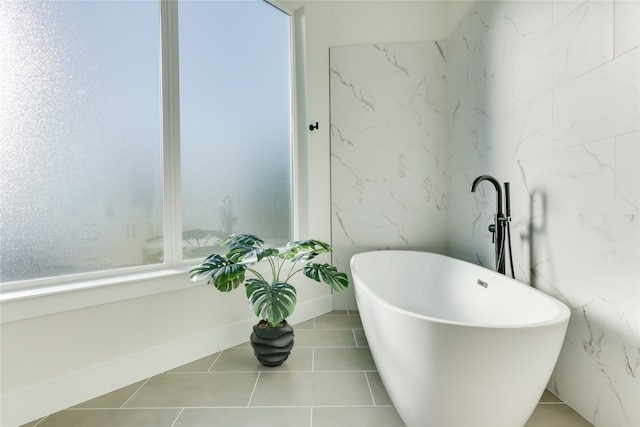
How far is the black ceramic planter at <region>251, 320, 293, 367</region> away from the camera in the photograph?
165cm

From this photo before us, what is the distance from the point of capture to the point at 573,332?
1326 millimetres

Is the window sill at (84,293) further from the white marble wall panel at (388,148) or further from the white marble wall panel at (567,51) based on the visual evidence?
the white marble wall panel at (567,51)

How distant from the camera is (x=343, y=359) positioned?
1.76 meters

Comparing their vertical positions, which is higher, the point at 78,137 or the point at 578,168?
the point at 78,137

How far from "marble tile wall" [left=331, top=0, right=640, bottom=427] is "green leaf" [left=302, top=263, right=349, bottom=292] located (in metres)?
0.95

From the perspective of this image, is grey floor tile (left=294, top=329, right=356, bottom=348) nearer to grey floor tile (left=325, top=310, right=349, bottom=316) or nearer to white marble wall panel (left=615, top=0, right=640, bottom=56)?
grey floor tile (left=325, top=310, right=349, bottom=316)

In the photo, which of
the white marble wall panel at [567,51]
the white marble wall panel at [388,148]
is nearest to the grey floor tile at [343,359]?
the white marble wall panel at [388,148]

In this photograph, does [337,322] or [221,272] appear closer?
[221,272]

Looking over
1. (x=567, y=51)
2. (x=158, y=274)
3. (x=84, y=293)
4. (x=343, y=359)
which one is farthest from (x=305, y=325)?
(x=567, y=51)

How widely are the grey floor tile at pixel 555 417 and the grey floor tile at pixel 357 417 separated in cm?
55

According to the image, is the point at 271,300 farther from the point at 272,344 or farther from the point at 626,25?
the point at 626,25

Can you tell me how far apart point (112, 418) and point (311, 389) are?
0.88 metres

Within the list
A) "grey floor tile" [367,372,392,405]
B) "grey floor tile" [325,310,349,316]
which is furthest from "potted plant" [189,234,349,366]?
"grey floor tile" [325,310,349,316]

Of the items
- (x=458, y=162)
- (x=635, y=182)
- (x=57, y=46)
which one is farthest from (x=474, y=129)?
(x=57, y=46)
